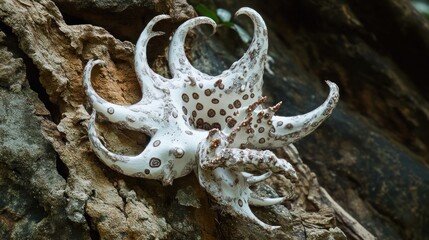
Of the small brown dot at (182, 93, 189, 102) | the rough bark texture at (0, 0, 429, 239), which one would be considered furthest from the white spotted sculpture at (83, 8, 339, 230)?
the rough bark texture at (0, 0, 429, 239)

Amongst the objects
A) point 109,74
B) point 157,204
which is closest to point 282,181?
point 157,204

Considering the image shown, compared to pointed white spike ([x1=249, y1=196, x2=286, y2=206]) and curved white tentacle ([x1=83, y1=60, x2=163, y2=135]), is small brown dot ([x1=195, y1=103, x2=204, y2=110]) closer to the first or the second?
curved white tentacle ([x1=83, y1=60, x2=163, y2=135])

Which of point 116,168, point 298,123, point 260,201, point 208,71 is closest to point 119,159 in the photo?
point 116,168

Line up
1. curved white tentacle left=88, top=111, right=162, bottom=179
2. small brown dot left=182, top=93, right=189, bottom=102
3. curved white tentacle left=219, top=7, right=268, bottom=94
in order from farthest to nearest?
curved white tentacle left=219, top=7, right=268, bottom=94 < small brown dot left=182, top=93, right=189, bottom=102 < curved white tentacle left=88, top=111, right=162, bottom=179

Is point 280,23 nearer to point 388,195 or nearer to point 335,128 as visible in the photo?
point 335,128

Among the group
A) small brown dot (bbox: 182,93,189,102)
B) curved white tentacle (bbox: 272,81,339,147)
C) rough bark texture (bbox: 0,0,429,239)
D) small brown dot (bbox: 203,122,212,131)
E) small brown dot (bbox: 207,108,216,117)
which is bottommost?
rough bark texture (bbox: 0,0,429,239)

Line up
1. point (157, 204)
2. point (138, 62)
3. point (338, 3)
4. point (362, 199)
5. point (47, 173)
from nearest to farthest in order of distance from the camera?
1. point (47, 173)
2. point (157, 204)
3. point (138, 62)
4. point (362, 199)
5. point (338, 3)

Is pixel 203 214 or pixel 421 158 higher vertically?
pixel 203 214

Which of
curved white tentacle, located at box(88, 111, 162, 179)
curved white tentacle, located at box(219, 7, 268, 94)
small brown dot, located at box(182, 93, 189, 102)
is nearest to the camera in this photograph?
curved white tentacle, located at box(88, 111, 162, 179)
